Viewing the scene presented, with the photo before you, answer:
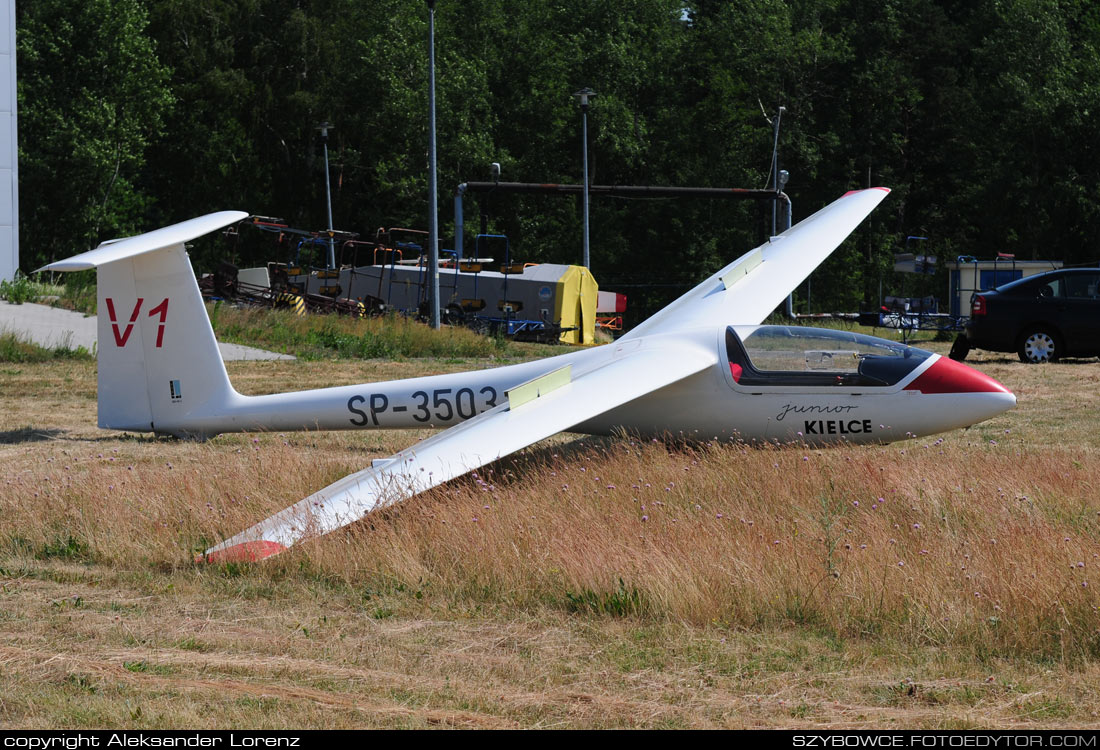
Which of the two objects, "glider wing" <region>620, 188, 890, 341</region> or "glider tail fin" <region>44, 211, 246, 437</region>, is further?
"glider wing" <region>620, 188, 890, 341</region>

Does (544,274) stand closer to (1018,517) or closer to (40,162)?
(1018,517)

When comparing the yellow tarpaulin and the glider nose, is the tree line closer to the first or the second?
the yellow tarpaulin

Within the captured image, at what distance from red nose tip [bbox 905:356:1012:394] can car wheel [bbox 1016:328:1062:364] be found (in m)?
9.74

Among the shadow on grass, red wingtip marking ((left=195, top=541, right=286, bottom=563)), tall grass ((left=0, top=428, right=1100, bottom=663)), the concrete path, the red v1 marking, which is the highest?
the red v1 marking

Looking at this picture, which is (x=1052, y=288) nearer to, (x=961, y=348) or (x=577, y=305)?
(x=961, y=348)

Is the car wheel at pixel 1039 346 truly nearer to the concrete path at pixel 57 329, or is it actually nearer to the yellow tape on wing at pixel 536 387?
the yellow tape on wing at pixel 536 387

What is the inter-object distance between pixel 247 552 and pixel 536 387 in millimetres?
2988

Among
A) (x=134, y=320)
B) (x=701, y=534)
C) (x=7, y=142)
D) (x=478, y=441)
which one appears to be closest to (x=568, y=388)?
(x=478, y=441)

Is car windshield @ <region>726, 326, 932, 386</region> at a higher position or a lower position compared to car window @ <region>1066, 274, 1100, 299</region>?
lower

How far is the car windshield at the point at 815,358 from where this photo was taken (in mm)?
9500

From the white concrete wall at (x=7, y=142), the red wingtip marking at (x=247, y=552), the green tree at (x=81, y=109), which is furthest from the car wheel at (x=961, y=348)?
the green tree at (x=81, y=109)

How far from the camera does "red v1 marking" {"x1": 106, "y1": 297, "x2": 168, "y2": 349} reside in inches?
415

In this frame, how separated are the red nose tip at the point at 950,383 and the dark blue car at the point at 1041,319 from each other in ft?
30.7

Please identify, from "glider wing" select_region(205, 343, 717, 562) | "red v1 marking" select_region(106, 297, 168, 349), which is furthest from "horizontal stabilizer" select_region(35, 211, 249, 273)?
"glider wing" select_region(205, 343, 717, 562)
